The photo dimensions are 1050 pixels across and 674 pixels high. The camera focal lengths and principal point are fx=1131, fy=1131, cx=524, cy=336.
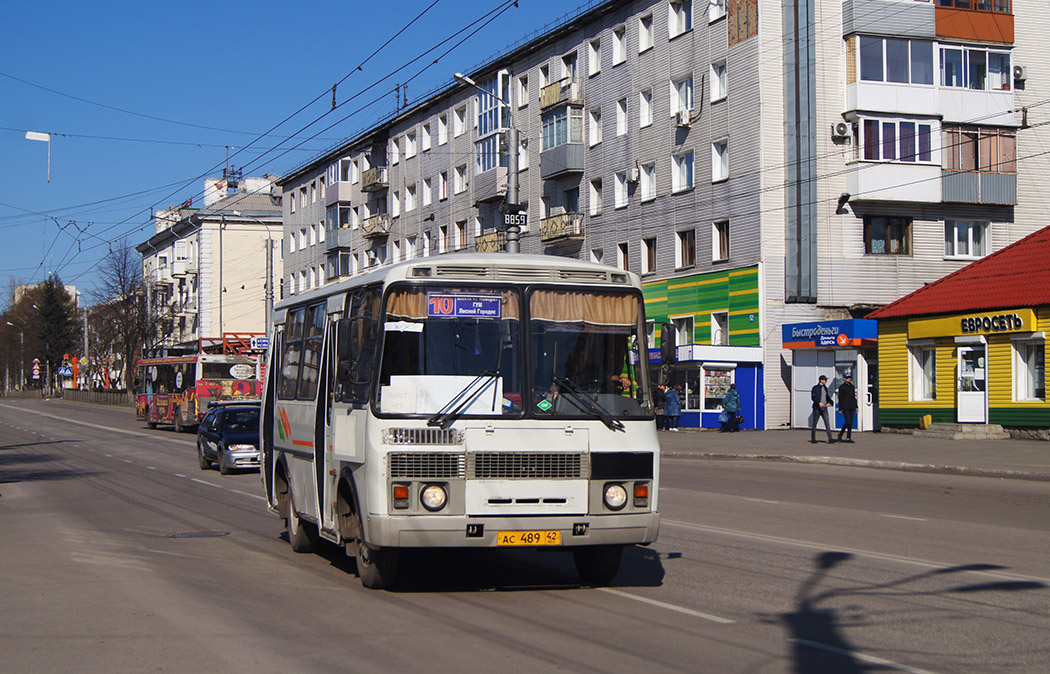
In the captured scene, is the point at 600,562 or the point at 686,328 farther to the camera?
the point at 686,328

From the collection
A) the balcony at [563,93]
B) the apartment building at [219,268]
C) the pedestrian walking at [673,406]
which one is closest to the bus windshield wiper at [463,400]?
the pedestrian walking at [673,406]

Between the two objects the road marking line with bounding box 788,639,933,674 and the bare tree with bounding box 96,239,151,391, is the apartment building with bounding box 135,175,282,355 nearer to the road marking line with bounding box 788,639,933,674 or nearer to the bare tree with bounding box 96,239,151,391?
the bare tree with bounding box 96,239,151,391

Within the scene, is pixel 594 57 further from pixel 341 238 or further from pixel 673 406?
pixel 341 238

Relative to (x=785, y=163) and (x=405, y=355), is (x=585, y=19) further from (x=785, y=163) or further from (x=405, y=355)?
(x=405, y=355)

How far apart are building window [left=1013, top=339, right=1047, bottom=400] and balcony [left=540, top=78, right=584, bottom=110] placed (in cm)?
2320

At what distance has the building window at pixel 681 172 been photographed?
1670 inches

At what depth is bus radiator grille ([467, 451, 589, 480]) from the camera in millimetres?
8328

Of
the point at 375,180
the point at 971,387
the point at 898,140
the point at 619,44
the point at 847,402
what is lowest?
the point at 847,402

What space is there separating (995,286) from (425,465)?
27.9 metres

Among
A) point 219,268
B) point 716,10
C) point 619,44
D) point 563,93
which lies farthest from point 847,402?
point 219,268

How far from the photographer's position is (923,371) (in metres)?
34.5

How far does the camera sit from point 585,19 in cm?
4788

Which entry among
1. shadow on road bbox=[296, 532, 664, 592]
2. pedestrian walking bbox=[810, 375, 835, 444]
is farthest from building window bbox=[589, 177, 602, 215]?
shadow on road bbox=[296, 532, 664, 592]

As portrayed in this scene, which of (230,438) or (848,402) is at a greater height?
(848,402)
